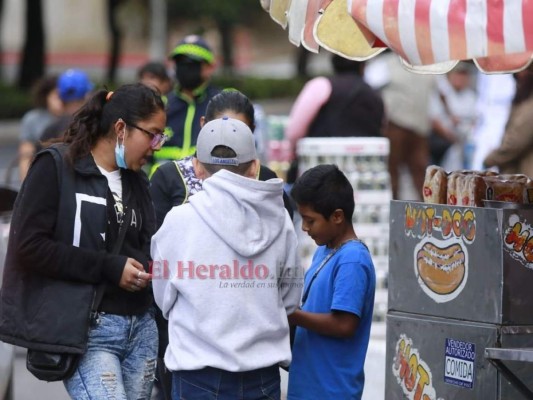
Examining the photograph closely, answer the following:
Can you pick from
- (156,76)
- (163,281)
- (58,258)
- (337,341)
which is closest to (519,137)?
(156,76)

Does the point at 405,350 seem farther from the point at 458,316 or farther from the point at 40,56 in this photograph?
the point at 40,56

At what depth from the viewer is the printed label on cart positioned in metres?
4.74

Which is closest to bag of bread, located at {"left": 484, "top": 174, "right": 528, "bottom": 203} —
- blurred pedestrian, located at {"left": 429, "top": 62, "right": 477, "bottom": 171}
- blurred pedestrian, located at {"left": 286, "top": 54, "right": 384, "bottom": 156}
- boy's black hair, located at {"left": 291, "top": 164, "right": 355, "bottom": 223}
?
boy's black hair, located at {"left": 291, "top": 164, "right": 355, "bottom": 223}

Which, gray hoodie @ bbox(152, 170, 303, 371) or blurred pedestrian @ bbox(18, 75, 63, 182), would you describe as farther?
blurred pedestrian @ bbox(18, 75, 63, 182)

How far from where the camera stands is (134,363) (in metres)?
4.79

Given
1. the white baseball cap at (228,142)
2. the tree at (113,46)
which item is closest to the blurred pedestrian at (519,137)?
the white baseball cap at (228,142)

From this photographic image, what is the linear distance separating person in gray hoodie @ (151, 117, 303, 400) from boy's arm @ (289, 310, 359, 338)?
0.87 feet

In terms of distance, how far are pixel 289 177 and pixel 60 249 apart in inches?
177

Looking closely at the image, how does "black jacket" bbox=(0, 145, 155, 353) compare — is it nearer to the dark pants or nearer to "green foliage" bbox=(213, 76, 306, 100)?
the dark pants

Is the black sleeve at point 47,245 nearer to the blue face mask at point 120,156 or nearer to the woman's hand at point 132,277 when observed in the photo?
the woman's hand at point 132,277

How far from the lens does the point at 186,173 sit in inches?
216

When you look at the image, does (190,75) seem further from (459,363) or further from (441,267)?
(459,363)

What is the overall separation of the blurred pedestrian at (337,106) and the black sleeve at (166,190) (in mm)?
3250

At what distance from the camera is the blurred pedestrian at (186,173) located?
5469 millimetres
